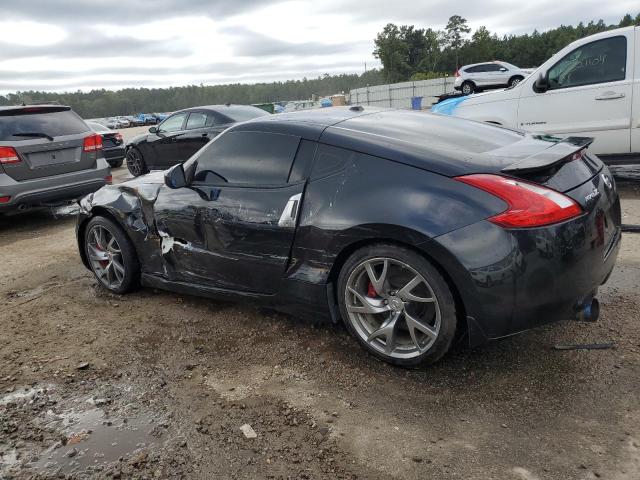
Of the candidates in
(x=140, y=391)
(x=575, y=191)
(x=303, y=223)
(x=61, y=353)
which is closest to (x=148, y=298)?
(x=61, y=353)

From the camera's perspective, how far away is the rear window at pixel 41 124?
656 centimetres

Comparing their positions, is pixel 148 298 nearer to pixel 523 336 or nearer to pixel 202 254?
pixel 202 254

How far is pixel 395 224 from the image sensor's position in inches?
103

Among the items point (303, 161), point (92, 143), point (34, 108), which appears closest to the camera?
point (303, 161)

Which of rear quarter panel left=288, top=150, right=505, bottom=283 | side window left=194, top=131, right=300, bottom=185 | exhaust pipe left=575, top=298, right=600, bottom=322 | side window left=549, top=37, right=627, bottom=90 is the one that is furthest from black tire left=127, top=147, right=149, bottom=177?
exhaust pipe left=575, top=298, right=600, bottom=322

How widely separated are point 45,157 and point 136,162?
184 inches

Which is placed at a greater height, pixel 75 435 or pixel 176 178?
pixel 176 178

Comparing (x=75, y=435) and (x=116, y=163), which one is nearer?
(x=75, y=435)

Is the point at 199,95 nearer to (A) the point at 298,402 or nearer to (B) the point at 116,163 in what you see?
(B) the point at 116,163

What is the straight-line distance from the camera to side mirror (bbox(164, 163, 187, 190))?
3.68 metres

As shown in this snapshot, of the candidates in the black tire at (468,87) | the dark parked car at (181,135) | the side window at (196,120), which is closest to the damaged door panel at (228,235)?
the dark parked car at (181,135)

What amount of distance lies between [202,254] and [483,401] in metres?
2.07

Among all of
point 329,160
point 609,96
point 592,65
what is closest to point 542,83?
point 592,65

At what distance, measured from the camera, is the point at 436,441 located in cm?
231
